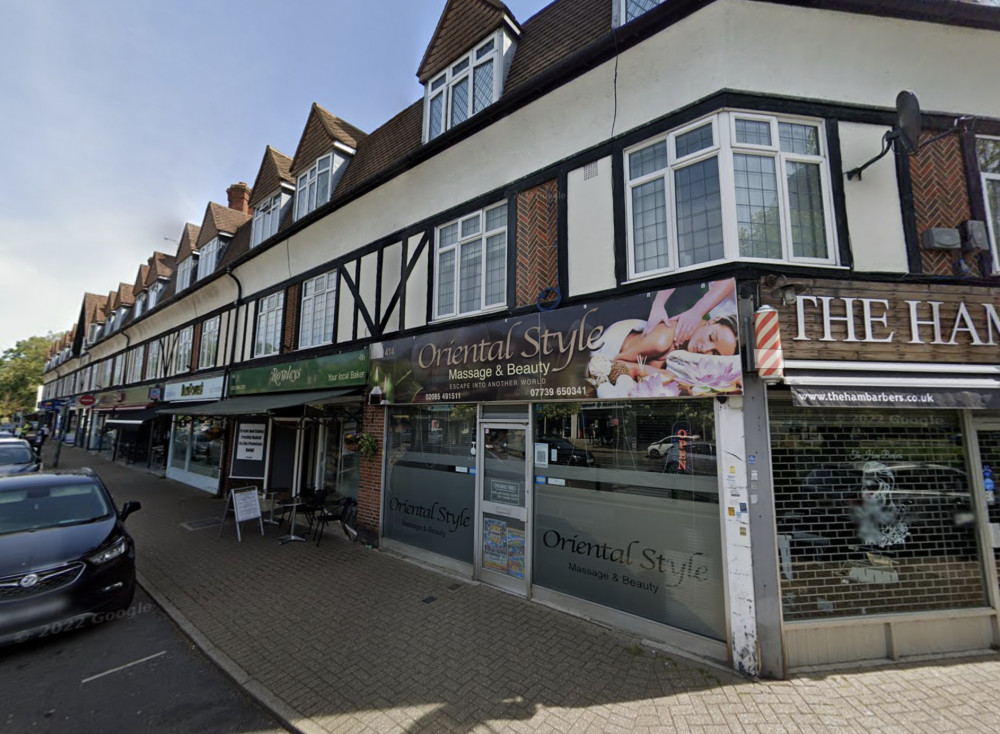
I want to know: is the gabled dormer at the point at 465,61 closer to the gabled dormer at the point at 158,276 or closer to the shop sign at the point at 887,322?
the shop sign at the point at 887,322

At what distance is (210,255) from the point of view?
17.2 meters

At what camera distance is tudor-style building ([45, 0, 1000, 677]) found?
4.33 meters

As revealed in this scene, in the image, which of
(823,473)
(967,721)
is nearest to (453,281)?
(823,473)

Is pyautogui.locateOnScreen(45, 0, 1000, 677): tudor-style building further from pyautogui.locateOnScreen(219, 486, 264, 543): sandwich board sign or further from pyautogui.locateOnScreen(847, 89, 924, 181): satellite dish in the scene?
pyautogui.locateOnScreen(219, 486, 264, 543): sandwich board sign

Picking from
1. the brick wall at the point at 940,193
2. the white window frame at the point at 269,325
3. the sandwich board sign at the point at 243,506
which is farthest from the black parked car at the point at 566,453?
the white window frame at the point at 269,325

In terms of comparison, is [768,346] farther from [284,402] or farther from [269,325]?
[269,325]

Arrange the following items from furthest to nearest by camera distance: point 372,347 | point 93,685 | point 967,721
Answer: point 372,347, point 93,685, point 967,721

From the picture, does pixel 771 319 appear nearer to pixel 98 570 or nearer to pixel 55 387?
pixel 98 570

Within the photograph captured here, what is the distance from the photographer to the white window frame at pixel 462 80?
23.5ft

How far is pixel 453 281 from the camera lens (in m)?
7.53

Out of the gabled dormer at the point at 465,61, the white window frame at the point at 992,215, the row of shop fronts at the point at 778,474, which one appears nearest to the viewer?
the row of shop fronts at the point at 778,474

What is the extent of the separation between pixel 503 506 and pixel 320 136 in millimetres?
10920

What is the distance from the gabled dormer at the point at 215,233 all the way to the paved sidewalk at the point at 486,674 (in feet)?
47.6

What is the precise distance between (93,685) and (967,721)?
24.5ft
